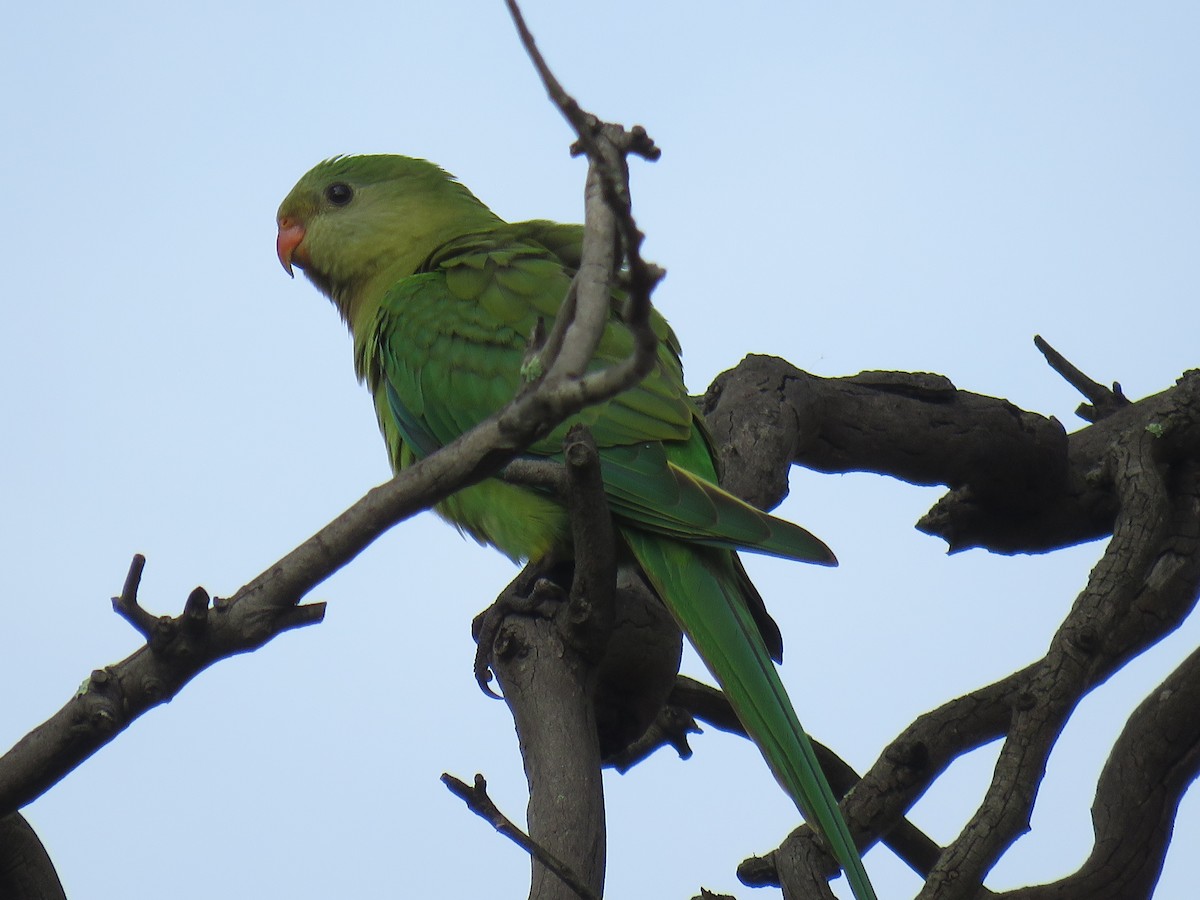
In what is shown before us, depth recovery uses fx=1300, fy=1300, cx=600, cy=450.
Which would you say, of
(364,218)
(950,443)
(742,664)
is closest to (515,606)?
(742,664)

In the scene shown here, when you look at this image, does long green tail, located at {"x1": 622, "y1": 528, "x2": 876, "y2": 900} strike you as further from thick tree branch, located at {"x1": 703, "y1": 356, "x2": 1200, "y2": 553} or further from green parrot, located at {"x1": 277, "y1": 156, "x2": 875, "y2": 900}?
thick tree branch, located at {"x1": 703, "y1": 356, "x2": 1200, "y2": 553}

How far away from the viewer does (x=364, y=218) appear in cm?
463

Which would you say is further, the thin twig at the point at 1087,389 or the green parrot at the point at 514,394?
the thin twig at the point at 1087,389

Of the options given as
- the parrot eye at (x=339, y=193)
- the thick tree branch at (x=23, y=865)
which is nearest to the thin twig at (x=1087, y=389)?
the parrot eye at (x=339, y=193)

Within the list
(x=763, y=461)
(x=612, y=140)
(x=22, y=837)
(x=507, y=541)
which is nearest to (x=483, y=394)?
(x=507, y=541)

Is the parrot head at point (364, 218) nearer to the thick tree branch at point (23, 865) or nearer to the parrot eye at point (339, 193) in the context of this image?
the parrot eye at point (339, 193)

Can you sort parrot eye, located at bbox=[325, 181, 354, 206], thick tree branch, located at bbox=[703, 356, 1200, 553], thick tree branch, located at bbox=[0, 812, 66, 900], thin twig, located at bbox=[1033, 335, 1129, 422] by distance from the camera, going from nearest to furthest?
thick tree branch, located at bbox=[0, 812, 66, 900] < thick tree branch, located at bbox=[703, 356, 1200, 553] < thin twig, located at bbox=[1033, 335, 1129, 422] < parrot eye, located at bbox=[325, 181, 354, 206]

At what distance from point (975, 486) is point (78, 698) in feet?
10.3

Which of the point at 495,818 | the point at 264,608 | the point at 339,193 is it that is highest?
the point at 339,193

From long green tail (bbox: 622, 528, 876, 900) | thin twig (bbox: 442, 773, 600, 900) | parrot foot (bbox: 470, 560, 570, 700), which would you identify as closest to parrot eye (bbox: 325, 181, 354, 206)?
parrot foot (bbox: 470, 560, 570, 700)

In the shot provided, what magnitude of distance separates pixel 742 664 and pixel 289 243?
2.75 meters

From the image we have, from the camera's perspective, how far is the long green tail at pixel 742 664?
2576mm

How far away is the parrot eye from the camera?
4727 millimetres

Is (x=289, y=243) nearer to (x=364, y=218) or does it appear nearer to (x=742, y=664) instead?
(x=364, y=218)
